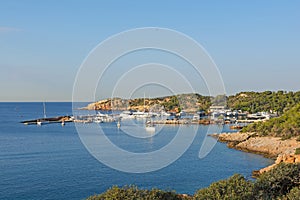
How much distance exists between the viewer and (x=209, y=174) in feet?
71.8

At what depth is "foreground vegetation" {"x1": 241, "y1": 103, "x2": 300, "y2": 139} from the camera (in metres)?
32.6

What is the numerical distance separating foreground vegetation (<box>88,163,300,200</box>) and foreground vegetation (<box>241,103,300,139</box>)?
2297cm

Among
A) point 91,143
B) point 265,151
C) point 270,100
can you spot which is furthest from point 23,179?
point 270,100

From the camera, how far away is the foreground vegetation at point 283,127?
107 ft

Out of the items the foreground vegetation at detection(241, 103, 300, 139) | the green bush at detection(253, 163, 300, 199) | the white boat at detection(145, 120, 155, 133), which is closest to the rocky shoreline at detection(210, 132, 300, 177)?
the foreground vegetation at detection(241, 103, 300, 139)

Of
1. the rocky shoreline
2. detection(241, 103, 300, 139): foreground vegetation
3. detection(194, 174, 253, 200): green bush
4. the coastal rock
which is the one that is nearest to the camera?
detection(194, 174, 253, 200): green bush

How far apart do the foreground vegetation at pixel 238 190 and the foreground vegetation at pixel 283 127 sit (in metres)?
23.0

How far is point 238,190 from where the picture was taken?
8484 millimetres

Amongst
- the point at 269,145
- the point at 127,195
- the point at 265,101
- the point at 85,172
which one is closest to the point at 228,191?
the point at 127,195

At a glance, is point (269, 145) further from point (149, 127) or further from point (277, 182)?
point (277, 182)

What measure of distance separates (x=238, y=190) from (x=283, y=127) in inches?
1104

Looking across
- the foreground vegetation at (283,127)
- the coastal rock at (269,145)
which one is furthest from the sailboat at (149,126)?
the foreground vegetation at (283,127)

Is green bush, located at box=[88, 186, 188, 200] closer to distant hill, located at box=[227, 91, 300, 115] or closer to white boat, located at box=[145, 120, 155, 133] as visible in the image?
white boat, located at box=[145, 120, 155, 133]

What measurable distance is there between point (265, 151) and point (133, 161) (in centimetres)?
1356
